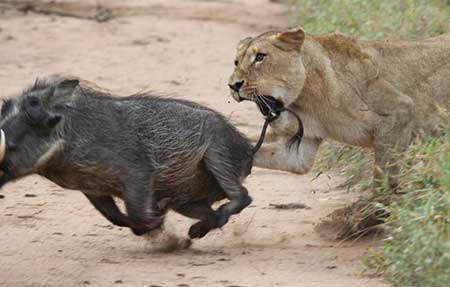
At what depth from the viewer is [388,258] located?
6.21 meters

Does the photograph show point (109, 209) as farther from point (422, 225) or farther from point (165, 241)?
point (422, 225)

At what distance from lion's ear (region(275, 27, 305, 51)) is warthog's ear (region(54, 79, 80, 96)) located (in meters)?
1.29

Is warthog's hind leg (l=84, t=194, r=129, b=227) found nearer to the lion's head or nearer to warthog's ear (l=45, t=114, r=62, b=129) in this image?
warthog's ear (l=45, t=114, r=62, b=129)

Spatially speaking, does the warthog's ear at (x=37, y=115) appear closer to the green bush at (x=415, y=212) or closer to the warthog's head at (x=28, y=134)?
the warthog's head at (x=28, y=134)

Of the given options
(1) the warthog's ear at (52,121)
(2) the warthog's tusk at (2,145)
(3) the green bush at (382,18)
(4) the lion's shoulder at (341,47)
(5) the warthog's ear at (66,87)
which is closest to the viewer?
(2) the warthog's tusk at (2,145)

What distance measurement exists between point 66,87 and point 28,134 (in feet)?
1.27

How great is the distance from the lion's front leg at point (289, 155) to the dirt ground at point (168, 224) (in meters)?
0.42

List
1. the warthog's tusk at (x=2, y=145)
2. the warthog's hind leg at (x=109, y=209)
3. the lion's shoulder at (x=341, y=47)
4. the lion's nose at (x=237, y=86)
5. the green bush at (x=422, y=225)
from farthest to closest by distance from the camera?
the lion's shoulder at (x=341, y=47) → the lion's nose at (x=237, y=86) → the warthog's hind leg at (x=109, y=209) → the warthog's tusk at (x=2, y=145) → the green bush at (x=422, y=225)

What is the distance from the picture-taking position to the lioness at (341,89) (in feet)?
24.7

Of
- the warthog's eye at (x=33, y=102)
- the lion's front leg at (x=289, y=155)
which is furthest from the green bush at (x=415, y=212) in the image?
the warthog's eye at (x=33, y=102)

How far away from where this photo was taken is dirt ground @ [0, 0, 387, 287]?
6.71 m

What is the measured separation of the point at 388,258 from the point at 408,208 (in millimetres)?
408

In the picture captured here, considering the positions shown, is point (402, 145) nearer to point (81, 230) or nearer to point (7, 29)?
point (81, 230)

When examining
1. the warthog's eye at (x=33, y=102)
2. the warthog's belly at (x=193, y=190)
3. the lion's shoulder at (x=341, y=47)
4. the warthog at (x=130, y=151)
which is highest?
the lion's shoulder at (x=341, y=47)
